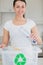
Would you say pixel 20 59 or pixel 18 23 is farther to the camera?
pixel 18 23

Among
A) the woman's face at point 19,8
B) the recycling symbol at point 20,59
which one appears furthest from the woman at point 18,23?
the recycling symbol at point 20,59

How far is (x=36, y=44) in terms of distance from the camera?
113cm

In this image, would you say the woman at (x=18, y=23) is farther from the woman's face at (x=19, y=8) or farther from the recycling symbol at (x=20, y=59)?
the recycling symbol at (x=20, y=59)

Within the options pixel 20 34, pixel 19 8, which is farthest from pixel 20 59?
pixel 19 8

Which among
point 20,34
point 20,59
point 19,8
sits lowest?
point 20,59

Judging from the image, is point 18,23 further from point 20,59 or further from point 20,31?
point 20,59

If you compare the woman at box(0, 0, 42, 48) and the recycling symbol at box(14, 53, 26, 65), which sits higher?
the woman at box(0, 0, 42, 48)

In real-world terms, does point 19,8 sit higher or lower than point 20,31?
higher

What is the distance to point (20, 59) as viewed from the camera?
1077 mm

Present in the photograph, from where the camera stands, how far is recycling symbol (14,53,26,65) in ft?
3.51

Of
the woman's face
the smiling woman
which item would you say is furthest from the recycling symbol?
the woman's face

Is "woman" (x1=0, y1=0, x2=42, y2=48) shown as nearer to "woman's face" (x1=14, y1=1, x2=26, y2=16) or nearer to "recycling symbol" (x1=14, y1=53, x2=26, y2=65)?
"woman's face" (x1=14, y1=1, x2=26, y2=16)

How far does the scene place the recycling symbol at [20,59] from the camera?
42.1 inches

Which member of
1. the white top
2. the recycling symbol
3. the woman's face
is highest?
the woman's face
